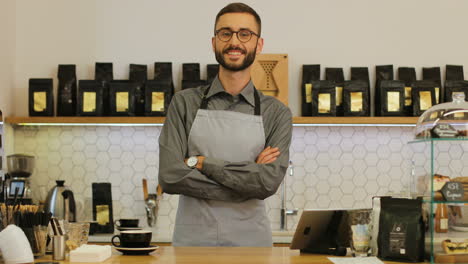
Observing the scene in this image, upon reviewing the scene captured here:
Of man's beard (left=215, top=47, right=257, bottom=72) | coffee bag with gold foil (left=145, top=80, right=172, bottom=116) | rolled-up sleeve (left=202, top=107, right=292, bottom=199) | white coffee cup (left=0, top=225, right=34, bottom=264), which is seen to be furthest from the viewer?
coffee bag with gold foil (left=145, top=80, right=172, bottom=116)

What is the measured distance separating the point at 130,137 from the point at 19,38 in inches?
41.5

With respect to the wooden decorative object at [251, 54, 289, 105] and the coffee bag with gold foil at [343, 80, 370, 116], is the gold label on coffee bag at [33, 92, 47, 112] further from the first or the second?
the coffee bag with gold foil at [343, 80, 370, 116]

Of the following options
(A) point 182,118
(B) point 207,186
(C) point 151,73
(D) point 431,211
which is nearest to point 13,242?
(B) point 207,186

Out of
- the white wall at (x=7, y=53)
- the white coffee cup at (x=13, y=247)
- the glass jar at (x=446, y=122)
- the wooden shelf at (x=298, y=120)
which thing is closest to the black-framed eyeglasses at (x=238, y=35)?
the glass jar at (x=446, y=122)

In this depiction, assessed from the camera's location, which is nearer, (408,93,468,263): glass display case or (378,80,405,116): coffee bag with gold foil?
(408,93,468,263): glass display case

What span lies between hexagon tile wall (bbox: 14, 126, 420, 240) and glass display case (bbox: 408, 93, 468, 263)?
2274 millimetres

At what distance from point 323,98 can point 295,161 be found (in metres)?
0.49

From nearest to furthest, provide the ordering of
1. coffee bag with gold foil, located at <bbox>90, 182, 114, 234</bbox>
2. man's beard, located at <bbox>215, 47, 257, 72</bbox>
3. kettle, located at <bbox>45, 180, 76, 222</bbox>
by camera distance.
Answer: man's beard, located at <bbox>215, 47, 257, 72</bbox> < kettle, located at <bbox>45, 180, 76, 222</bbox> < coffee bag with gold foil, located at <bbox>90, 182, 114, 234</bbox>

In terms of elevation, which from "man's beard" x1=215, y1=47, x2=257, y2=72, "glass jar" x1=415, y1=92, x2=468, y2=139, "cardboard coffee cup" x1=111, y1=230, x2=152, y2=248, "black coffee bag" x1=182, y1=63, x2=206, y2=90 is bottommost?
"cardboard coffee cup" x1=111, y1=230, x2=152, y2=248

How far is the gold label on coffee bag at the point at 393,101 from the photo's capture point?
14.1 ft

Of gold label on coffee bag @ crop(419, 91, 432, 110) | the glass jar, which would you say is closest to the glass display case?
the glass jar

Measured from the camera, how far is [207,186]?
2604 mm

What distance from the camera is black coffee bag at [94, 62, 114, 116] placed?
4379mm

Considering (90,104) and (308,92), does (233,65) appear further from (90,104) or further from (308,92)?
(90,104)
